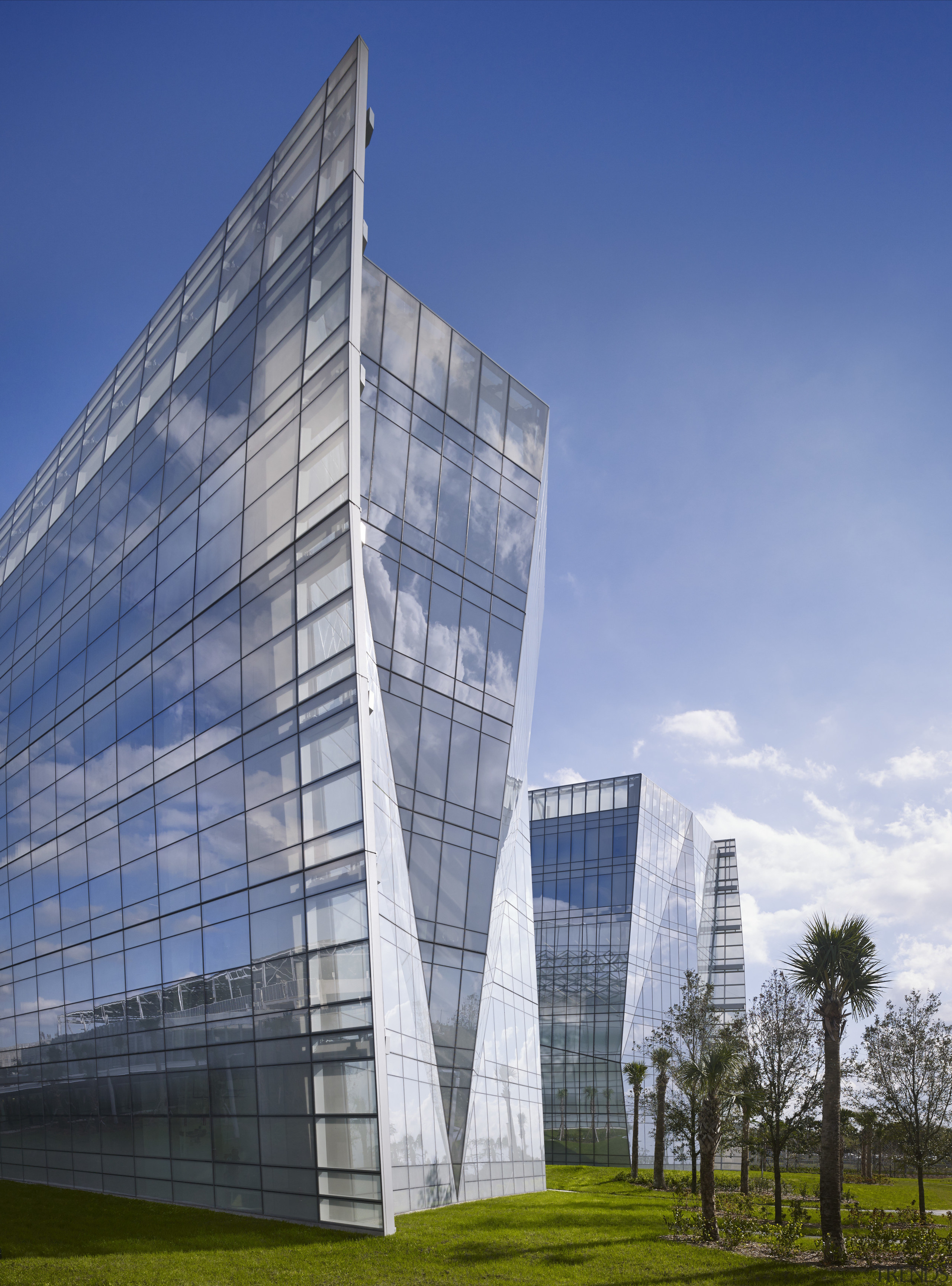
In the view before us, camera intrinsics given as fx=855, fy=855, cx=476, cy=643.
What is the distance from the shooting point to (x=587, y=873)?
74.8 metres

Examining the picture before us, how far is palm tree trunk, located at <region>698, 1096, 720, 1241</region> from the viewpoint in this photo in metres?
23.3

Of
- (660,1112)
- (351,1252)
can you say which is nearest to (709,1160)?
(351,1252)

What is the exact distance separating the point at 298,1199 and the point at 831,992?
15409mm

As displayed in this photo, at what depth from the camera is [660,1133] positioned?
47000mm

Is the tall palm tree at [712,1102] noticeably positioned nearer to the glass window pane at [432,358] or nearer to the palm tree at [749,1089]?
the palm tree at [749,1089]

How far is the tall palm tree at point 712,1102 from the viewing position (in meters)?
24.3

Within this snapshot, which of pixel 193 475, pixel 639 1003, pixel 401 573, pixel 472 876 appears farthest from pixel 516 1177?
pixel 639 1003

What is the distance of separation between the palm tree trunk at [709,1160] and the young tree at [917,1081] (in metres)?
9.74

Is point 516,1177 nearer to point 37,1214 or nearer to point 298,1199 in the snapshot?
point 298,1199

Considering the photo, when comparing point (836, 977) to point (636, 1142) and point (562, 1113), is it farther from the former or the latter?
point (562, 1113)

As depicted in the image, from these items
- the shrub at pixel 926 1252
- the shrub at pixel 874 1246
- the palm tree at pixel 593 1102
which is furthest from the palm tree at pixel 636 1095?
the shrub at pixel 926 1252

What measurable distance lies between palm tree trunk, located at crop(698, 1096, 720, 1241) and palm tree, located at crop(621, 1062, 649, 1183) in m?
27.2

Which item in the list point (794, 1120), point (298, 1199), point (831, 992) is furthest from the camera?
point (794, 1120)

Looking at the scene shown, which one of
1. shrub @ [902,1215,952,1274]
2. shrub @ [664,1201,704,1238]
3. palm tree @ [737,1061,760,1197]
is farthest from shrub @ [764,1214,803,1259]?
palm tree @ [737,1061,760,1197]
